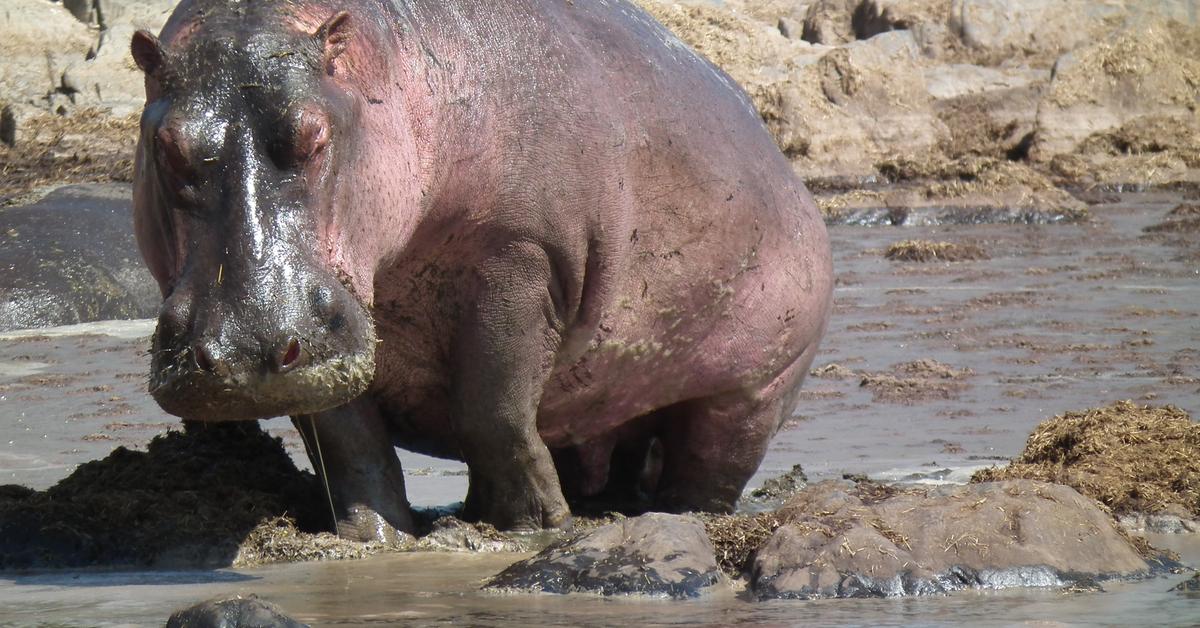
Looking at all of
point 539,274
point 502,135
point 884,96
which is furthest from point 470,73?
point 884,96

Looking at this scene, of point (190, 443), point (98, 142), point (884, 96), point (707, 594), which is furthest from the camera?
point (884, 96)

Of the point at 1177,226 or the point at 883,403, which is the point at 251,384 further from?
the point at 1177,226

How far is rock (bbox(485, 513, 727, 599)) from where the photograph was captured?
4734 mm

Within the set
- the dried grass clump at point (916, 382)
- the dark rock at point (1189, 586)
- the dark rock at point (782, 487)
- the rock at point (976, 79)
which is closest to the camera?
the dark rock at point (1189, 586)

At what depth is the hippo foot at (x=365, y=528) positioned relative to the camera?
5.60 metres

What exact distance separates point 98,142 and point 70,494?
45.3 ft

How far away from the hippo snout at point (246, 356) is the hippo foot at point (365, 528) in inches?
54.6

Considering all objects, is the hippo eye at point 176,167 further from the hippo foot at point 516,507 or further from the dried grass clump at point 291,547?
the hippo foot at point 516,507

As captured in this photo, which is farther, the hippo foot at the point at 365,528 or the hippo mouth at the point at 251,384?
the hippo foot at the point at 365,528

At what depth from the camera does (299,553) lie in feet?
17.9

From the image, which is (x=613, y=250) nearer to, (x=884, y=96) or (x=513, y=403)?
(x=513, y=403)

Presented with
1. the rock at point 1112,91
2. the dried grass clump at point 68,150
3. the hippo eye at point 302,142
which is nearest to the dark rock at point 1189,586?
the hippo eye at point 302,142

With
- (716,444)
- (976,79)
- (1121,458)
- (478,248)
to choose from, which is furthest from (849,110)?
(478,248)

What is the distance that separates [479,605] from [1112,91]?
1910cm
